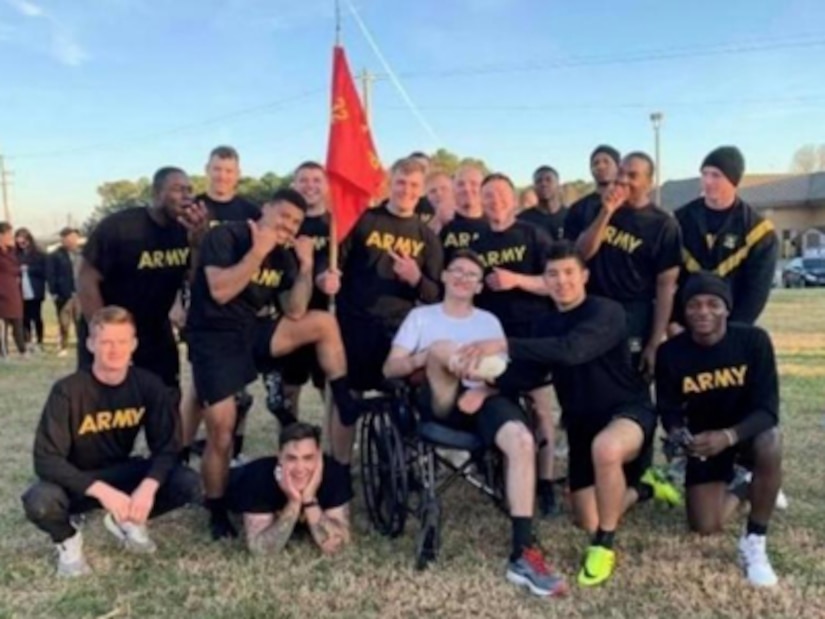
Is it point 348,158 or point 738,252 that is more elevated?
point 348,158

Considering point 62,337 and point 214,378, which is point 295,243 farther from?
point 62,337

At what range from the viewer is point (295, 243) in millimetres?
4383

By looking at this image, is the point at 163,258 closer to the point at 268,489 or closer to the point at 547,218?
the point at 268,489

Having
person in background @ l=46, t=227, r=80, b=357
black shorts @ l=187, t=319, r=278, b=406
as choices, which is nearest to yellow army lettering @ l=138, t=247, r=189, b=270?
black shorts @ l=187, t=319, r=278, b=406

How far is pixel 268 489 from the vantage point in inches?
159

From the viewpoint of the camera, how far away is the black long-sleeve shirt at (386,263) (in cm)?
474

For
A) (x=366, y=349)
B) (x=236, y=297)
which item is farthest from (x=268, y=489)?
(x=366, y=349)

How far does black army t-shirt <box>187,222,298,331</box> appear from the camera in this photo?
4145mm

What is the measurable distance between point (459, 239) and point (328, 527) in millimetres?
1911

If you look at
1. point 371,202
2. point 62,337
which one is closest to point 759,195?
point 62,337

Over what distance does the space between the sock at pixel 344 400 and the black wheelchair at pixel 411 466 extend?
75mm

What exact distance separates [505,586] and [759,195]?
46.5m

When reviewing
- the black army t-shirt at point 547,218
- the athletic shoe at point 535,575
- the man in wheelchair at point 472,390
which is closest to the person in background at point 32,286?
the black army t-shirt at point 547,218

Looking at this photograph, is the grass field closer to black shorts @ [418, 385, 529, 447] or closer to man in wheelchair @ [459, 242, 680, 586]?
man in wheelchair @ [459, 242, 680, 586]
